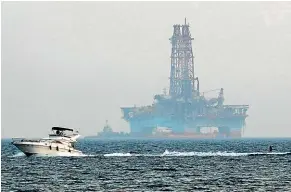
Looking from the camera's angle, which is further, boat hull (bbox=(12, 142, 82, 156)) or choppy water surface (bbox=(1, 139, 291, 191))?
boat hull (bbox=(12, 142, 82, 156))

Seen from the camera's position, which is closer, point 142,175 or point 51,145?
point 142,175

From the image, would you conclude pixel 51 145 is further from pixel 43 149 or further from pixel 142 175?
pixel 142 175

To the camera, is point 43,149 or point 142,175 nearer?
point 142,175

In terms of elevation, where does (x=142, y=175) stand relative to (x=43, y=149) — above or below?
below

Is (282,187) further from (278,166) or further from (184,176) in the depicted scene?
(278,166)

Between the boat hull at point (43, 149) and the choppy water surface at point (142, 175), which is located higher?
the boat hull at point (43, 149)

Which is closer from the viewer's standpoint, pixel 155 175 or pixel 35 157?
pixel 155 175

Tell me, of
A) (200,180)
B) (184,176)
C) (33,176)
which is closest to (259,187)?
(200,180)

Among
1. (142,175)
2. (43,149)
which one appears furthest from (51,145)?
(142,175)

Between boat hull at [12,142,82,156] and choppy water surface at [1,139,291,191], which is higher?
boat hull at [12,142,82,156]

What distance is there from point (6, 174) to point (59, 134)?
3064 cm

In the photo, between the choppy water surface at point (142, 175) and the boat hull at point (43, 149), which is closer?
the choppy water surface at point (142, 175)

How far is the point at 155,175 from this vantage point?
3258 inches

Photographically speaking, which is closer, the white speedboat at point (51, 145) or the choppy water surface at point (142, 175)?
the choppy water surface at point (142, 175)
